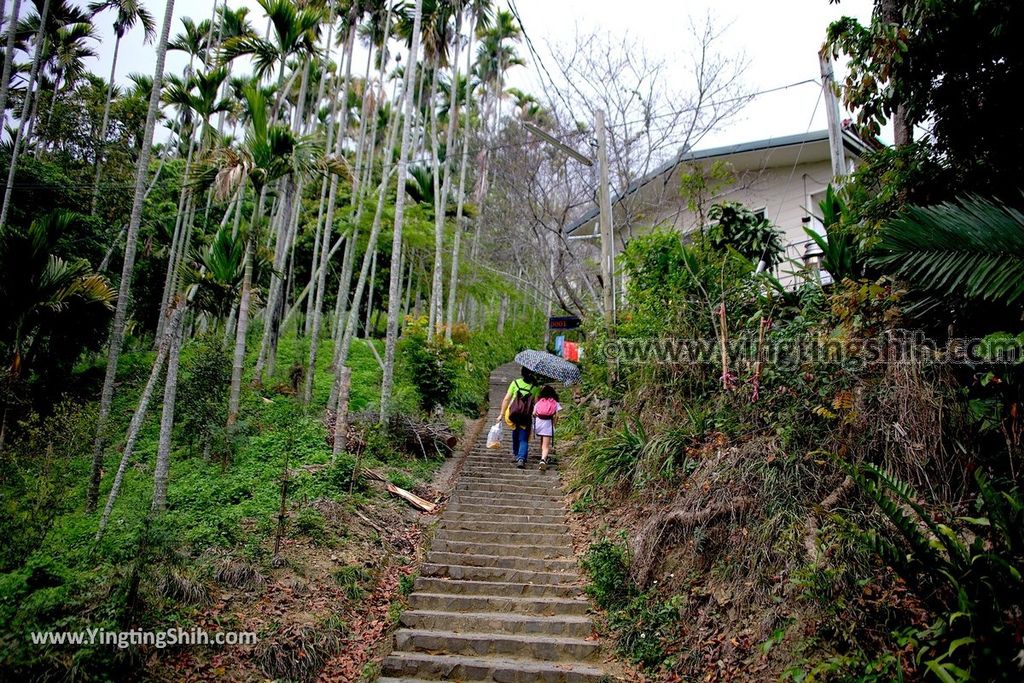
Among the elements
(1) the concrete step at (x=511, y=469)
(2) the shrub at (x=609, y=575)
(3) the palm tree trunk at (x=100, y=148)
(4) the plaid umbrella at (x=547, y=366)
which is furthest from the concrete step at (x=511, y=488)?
(3) the palm tree trunk at (x=100, y=148)

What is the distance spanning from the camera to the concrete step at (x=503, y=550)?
7.23 metres

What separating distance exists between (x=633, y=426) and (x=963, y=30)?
5.69 metres

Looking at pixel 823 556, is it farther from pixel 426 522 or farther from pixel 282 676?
pixel 426 522

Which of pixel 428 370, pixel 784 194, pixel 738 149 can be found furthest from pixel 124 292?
pixel 784 194

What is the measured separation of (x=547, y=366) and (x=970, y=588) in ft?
22.0

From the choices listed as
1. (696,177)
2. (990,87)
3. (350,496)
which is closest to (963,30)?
(990,87)

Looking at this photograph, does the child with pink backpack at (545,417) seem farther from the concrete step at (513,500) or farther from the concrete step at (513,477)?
the concrete step at (513,500)

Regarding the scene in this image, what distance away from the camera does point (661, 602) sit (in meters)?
5.77

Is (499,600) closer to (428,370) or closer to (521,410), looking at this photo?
(521,410)

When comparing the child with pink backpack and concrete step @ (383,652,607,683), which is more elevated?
the child with pink backpack

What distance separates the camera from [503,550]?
7.26 metres

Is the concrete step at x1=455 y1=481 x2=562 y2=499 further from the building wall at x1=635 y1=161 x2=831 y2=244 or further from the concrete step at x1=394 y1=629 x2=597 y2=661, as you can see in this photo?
the building wall at x1=635 y1=161 x2=831 y2=244

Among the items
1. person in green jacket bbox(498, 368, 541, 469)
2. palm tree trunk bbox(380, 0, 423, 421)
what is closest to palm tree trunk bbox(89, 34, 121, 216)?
palm tree trunk bbox(380, 0, 423, 421)

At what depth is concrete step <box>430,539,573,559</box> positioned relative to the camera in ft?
23.7
